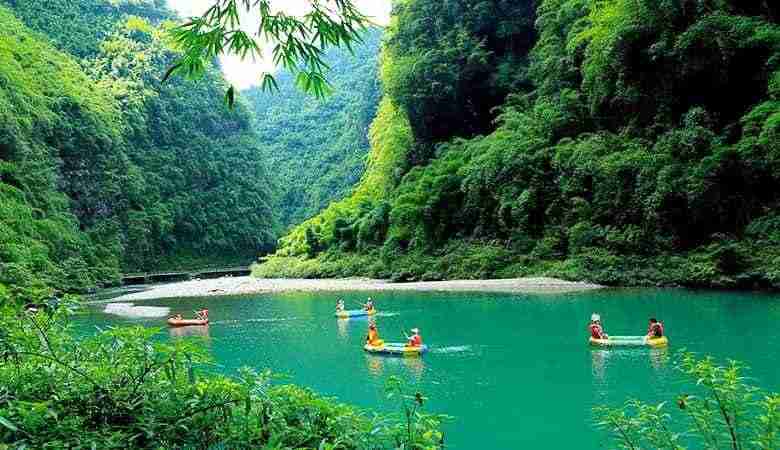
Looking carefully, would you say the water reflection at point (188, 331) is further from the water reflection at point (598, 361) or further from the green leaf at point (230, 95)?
the green leaf at point (230, 95)

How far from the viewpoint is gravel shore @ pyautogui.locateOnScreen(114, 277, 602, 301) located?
79.0ft

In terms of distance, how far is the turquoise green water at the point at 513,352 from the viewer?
1027 centimetres

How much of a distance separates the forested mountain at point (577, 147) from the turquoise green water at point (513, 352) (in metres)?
3.26

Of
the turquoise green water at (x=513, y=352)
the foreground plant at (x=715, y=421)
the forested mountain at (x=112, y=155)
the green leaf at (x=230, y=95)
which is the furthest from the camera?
A: the forested mountain at (x=112, y=155)

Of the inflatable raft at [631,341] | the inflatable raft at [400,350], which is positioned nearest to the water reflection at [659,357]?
the inflatable raft at [631,341]

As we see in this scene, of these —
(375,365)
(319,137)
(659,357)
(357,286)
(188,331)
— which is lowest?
(375,365)

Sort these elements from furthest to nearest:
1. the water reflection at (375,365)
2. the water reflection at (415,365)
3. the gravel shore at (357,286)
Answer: the gravel shore at (357,286) → the water reflection at (375,365) → the water reflection at (415,365)

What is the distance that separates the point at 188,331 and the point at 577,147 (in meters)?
16.5

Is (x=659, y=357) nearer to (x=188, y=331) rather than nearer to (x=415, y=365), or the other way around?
(x=415, y=365)

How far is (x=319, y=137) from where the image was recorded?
8475cm

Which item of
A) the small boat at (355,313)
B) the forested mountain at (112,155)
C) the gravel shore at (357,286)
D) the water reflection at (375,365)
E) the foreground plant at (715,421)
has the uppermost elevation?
the forested mountain at (112,155)

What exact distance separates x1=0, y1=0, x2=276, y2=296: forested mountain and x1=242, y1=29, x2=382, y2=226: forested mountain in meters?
7.37

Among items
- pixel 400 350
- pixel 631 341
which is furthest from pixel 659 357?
pixel 400 350

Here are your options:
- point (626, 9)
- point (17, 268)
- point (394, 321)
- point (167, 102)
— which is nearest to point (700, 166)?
point (626, 9)
